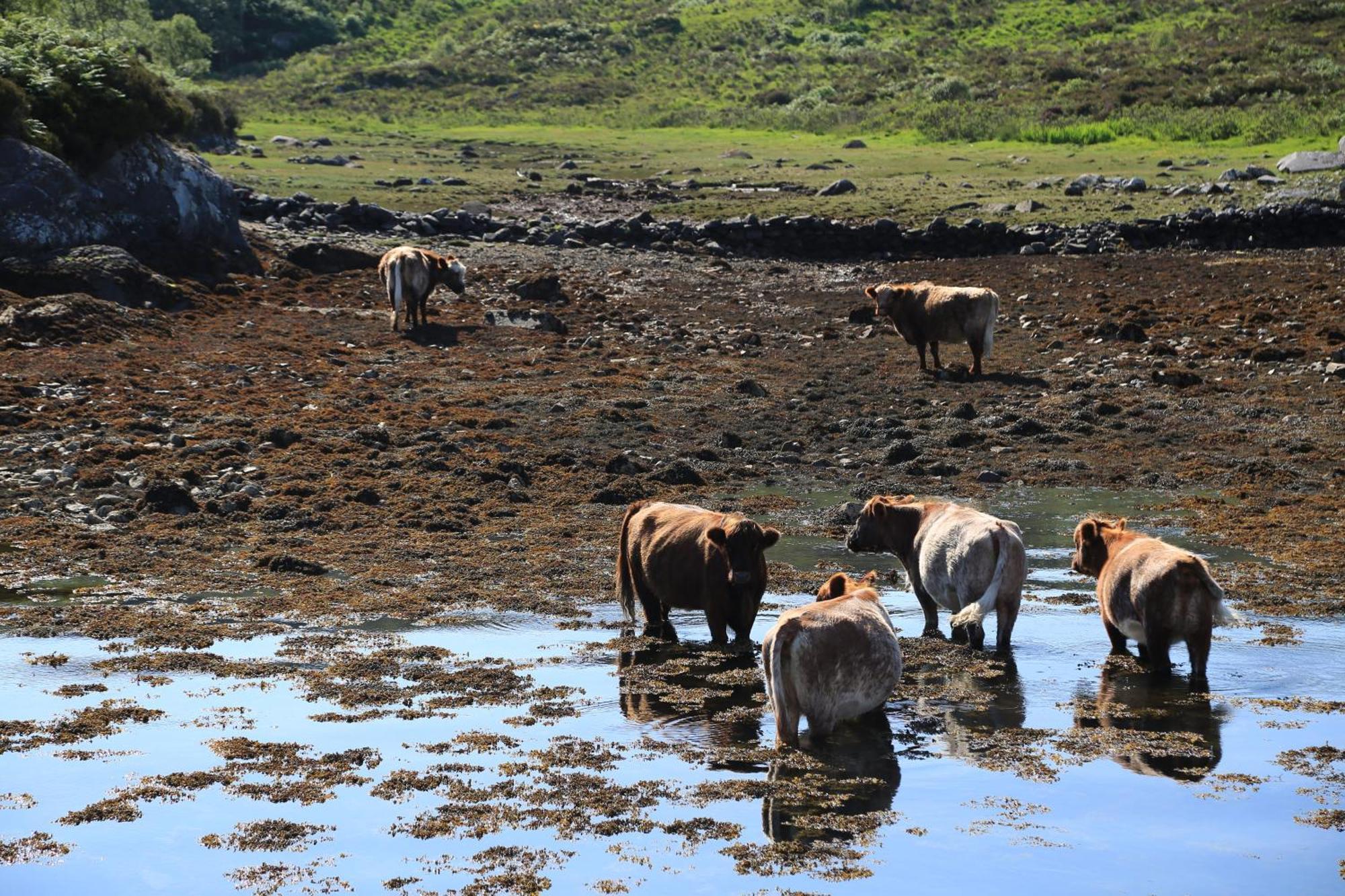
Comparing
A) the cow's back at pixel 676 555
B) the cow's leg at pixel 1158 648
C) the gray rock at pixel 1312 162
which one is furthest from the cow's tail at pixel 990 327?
the gray rock at pixel 1312 162

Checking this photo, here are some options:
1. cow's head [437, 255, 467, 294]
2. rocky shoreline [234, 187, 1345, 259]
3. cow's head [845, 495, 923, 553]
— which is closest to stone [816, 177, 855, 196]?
rocky shoreline [234, 187, 1345, 259]

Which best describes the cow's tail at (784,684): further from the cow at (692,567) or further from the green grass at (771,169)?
the green grass at (771,169)

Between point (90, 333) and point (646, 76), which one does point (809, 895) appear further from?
point (646, 76)

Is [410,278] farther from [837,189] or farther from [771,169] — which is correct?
[771,169]

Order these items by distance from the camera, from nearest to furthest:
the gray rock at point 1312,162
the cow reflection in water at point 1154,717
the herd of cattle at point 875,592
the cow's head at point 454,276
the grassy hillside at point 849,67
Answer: the cow reflection in water at point 1154,717 < the herd of cattle at point 875,592 < the cow's head at point 454,276 < the gray rock at point 1312,162 < the grassy hillside at point 849,67

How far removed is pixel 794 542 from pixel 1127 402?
969 centimetres

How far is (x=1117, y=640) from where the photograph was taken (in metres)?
13.1

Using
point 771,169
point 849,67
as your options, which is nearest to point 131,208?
point 771,169

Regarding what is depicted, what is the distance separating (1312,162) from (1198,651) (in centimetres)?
4228

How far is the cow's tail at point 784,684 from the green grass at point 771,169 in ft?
122

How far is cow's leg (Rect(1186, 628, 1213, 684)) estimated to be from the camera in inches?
476

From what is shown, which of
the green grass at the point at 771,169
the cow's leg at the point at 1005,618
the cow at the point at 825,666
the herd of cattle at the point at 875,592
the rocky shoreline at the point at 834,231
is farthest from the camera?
the green grass at the point at 771,169

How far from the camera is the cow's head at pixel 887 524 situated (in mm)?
14438

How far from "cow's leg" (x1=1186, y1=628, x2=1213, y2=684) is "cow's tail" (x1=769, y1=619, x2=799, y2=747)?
3493 mm
